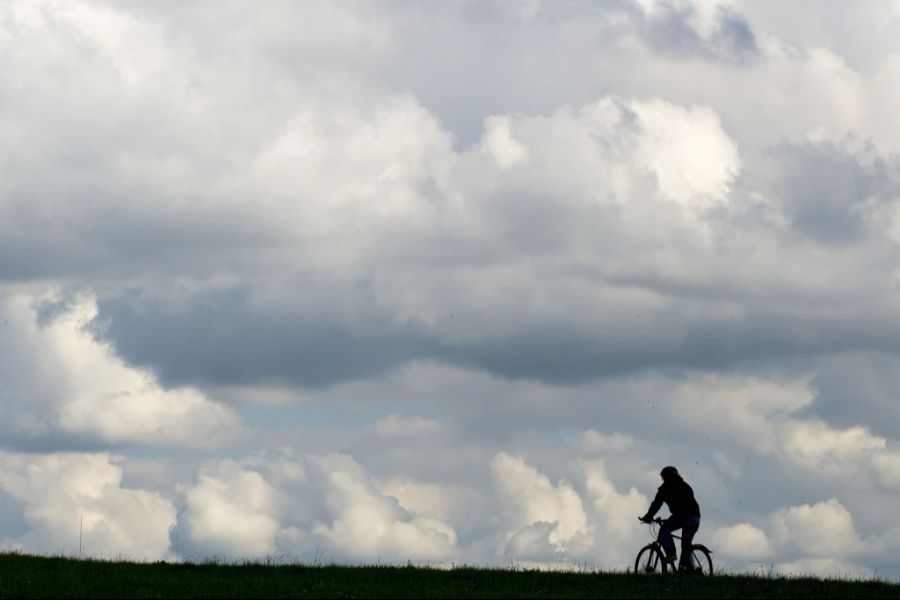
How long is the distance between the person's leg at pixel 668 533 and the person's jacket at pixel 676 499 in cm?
17

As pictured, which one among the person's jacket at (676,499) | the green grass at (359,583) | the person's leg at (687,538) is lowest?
the green grass at (359,583)

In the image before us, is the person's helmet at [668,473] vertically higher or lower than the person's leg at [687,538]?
higher

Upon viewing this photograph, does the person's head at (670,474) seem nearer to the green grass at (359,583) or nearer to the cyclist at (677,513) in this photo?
the cyclist at (677,513)

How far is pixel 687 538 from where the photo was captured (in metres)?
32.9

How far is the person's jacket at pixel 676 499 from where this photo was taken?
32906mm

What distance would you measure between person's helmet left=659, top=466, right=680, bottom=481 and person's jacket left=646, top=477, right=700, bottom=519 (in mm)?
76

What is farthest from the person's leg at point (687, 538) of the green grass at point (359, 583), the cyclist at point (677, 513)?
the green grass at point (359, 583)

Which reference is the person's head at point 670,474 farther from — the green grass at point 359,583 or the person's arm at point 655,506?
the green grass at point 359,583

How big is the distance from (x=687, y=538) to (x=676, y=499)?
97 cm

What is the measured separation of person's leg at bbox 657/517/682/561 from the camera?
1285 inches

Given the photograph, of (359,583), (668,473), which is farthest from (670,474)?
(359,583)

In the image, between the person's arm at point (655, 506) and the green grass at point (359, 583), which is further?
the person's arm at point (655, 506)

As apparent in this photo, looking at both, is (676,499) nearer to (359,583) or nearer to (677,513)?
(677,513)

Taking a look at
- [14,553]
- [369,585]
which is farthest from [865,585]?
[14,553]
